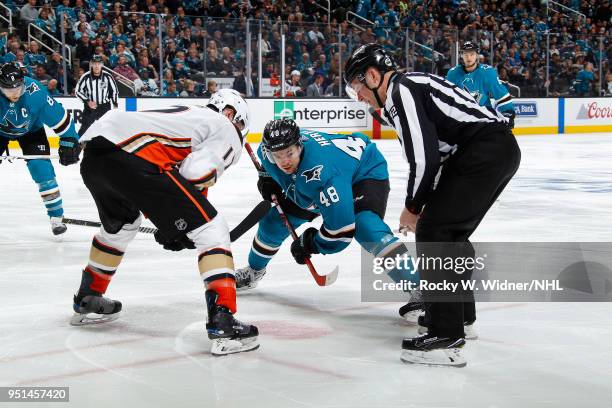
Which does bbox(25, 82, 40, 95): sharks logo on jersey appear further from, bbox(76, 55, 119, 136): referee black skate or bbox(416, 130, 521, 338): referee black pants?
bbox(76, 55, 119, 136): referee black skate

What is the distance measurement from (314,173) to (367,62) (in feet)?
2.09

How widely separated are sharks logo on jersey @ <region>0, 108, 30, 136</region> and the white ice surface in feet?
3.06

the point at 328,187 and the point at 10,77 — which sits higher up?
the point at 10,77

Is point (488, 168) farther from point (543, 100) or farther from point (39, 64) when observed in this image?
point (543, 100)

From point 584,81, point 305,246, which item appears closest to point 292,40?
point 584,81

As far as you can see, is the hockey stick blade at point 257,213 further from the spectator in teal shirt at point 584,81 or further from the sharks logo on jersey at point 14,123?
the spectator in teal shirt at point 584,81

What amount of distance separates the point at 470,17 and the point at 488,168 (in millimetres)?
16609

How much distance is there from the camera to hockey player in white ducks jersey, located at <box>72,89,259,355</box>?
9.24 ft

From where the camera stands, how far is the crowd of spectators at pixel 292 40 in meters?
12.2

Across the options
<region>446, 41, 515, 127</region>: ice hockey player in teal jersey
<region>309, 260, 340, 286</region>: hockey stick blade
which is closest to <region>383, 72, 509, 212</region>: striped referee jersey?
<region>309, 260, 340, 286</region>: hockey stick blade

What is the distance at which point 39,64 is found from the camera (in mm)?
11898

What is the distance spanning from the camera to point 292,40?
14.5m

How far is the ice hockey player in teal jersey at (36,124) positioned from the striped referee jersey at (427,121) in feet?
11.0

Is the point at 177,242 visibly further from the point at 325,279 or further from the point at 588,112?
the point at 588,112
